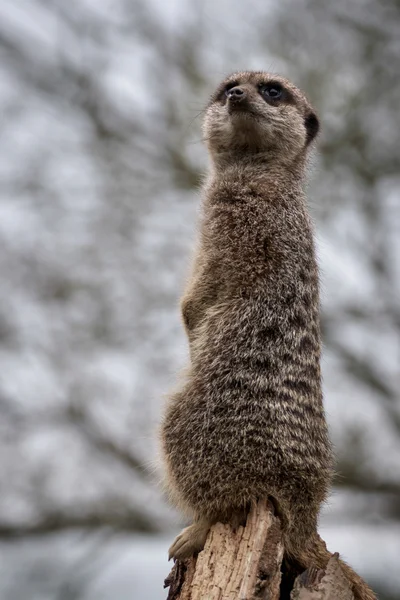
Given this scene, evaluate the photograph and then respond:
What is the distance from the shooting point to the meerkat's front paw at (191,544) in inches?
119

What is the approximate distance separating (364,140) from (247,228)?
578 cm

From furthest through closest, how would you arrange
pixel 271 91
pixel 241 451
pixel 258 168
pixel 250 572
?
pixel 271 91
pixel 258 168
pixel 241 451
pixel 250 572

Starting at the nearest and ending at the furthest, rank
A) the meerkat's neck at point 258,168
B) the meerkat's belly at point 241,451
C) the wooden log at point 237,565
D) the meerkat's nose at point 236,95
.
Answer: the wooden log at point 237,565 < the meerkat's belly at point 241,451 < the meerkat's neck at point 258,168 < the meerkat's nose at point 236,95

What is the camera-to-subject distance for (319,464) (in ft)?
10.1

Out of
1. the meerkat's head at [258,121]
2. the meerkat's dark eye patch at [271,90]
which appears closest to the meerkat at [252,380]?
the meerkat's head at [258,121]

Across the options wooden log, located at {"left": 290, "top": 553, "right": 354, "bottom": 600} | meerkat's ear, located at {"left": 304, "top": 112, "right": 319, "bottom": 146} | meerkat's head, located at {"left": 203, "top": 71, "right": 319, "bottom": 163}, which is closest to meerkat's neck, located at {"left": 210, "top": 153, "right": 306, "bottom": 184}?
meerkat's head, located at {"left": 203, "top": 71, "right": 319, "bottom": 163}

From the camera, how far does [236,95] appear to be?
390 cm

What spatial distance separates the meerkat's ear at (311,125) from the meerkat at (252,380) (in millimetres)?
660

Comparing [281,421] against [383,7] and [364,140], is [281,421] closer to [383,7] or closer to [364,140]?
[364,140]

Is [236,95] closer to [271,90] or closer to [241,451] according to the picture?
[271,90]

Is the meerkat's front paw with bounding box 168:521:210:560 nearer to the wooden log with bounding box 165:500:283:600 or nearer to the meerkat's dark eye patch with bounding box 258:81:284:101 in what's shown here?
the wooden log with bounding box 165:500:283:600

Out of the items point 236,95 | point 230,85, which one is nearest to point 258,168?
point 236,95

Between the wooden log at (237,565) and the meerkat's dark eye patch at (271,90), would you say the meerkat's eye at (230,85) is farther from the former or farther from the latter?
the wooden log at (237,565)

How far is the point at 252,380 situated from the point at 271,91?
168 cm
